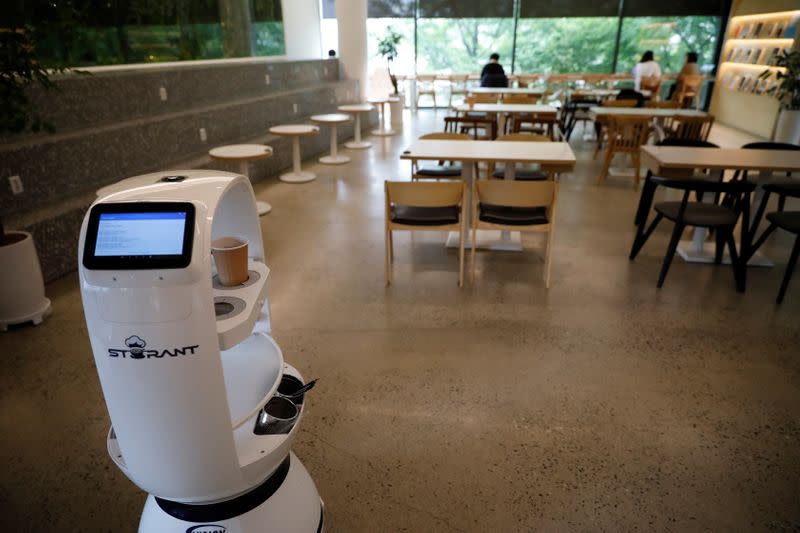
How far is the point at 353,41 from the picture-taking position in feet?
32.8

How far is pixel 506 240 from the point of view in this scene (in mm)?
4340

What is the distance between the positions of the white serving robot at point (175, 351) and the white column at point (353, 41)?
370 inches

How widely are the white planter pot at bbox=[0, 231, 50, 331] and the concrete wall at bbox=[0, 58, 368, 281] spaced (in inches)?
19.7

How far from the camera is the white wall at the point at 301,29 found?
9547 millimetres

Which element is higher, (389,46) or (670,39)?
(670,39)

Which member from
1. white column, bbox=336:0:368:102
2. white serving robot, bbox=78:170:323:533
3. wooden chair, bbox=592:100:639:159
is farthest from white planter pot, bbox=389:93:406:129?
white serving robot, bbox=78:170:323:533

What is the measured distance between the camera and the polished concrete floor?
190 centimetres

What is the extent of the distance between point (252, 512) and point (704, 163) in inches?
142

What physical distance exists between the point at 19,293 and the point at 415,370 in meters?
2.33

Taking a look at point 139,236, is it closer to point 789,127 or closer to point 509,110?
point 509,110

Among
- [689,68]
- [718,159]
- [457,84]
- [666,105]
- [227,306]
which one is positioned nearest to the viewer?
[227,306]

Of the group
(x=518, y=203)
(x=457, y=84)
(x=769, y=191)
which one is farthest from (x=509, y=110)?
(x=457, y=84)

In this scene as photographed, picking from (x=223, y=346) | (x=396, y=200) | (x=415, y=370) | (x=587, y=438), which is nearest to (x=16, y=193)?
(x=396, y=200)

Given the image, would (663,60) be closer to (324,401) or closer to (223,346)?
(324,401)
